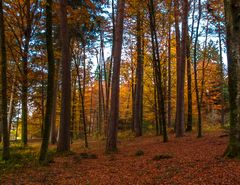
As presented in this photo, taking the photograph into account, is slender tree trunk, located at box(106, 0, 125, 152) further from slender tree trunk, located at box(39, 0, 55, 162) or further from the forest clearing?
slender tree trunk, located at box(39, 0, 55, 162)

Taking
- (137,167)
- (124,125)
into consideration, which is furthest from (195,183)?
(124,125)

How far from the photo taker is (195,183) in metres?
4.80

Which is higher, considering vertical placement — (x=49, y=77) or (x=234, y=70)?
(x=49, y=77)

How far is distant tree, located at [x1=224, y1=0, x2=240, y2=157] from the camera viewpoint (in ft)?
19.2

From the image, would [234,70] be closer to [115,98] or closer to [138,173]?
[138,173]

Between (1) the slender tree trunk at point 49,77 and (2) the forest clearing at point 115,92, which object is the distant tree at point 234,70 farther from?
(1) the slender tree trunk at point 49,77

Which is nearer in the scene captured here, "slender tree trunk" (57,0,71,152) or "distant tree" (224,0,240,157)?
"distant tree" (224,0,240,157)

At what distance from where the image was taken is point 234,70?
618cm

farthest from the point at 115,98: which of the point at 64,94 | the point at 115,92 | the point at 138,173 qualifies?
the point at 138,173

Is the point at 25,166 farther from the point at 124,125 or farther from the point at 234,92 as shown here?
the point at 124,125

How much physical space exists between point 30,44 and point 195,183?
13.4 meters

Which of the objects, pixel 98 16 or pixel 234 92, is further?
pixel 98 16

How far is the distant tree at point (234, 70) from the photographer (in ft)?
19.2

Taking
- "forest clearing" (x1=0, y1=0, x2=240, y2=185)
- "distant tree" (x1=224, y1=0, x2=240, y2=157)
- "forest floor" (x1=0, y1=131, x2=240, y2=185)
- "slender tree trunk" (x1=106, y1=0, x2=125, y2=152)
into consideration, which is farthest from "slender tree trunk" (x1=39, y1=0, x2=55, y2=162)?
"distant tree" (x1=224, y1=0, x2=240, y2=157)
